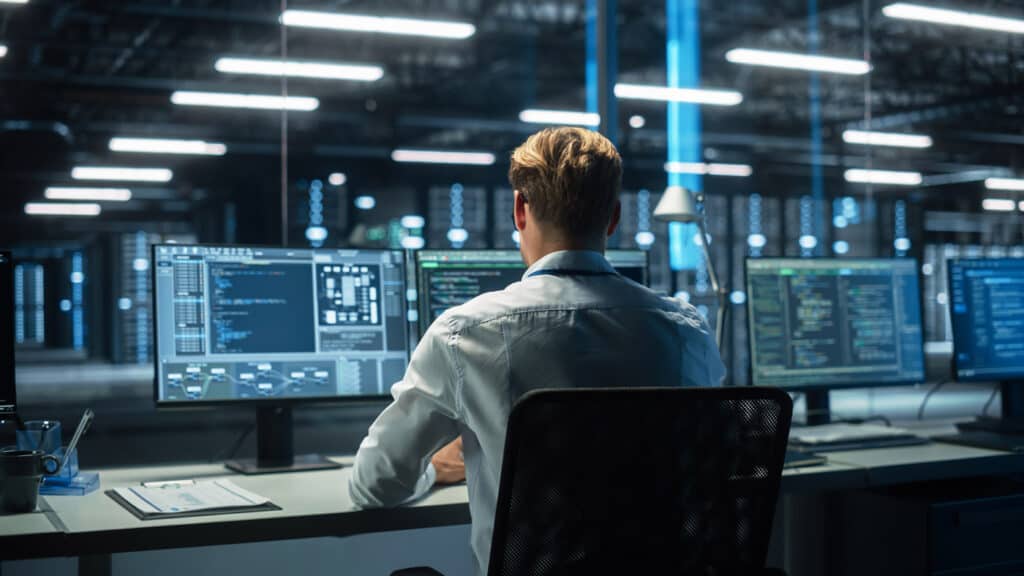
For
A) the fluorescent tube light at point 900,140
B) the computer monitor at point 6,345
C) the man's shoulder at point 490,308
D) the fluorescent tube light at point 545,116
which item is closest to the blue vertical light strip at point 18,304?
the computer monitor at point 6,345

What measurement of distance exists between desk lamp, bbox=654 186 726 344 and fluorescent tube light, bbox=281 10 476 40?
419 centimetres

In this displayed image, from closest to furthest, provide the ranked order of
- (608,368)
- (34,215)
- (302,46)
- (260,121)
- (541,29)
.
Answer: (608,368) → (34,215) → (260,121) → (302,46) → (541,29)

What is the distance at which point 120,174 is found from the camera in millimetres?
7125

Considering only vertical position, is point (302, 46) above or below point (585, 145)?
above

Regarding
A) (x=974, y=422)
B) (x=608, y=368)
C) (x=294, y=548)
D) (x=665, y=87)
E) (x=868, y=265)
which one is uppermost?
(x=665, y=87)

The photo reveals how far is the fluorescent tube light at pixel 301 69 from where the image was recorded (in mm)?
7762

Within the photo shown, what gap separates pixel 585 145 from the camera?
149 centimetres

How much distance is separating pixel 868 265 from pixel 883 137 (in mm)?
3138

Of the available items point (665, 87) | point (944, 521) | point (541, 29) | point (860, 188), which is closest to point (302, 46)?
point (541, 29)

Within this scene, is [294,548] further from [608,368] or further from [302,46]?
[302,46]

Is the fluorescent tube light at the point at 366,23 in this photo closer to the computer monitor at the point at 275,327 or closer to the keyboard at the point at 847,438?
the computer monitor at the point at 275,327

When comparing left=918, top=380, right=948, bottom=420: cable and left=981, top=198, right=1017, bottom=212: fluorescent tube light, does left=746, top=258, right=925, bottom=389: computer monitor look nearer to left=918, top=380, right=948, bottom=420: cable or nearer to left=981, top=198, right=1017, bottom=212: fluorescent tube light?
left=918, top=380, right=948, bottom=420: cable

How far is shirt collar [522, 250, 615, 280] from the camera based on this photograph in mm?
1508

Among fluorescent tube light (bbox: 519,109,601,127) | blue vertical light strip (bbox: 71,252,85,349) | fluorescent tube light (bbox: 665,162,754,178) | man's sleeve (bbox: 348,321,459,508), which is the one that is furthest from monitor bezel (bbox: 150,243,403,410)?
blue vertical light strip (bbox: 71,252,85,349)
